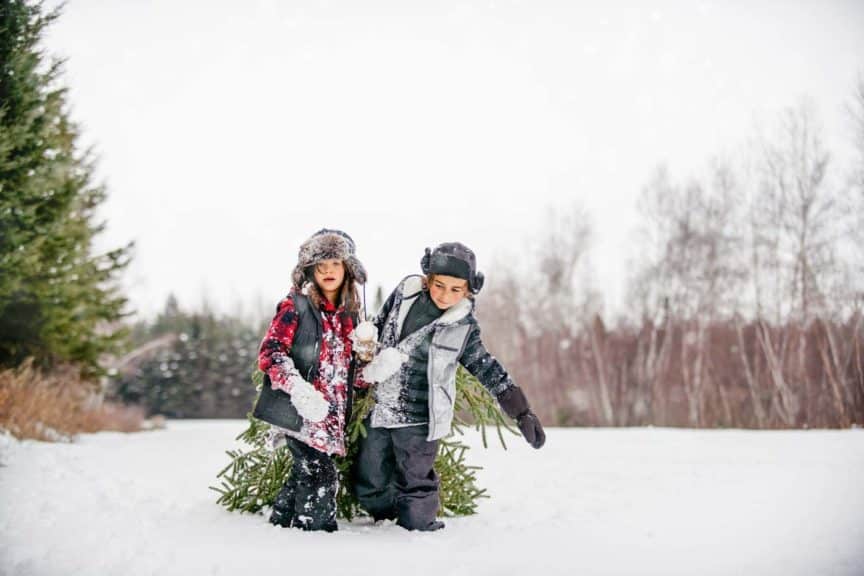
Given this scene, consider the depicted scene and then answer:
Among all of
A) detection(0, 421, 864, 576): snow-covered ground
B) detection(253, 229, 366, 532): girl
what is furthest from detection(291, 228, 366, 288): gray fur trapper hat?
detection(0, 421, 864, 576): snow-covered ground

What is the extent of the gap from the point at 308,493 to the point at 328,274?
46.0 inches

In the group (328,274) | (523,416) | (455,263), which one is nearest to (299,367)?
(328,274)

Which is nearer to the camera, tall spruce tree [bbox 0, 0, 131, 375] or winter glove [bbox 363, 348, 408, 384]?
winter glove [bbox 363, 348, 408, 384]

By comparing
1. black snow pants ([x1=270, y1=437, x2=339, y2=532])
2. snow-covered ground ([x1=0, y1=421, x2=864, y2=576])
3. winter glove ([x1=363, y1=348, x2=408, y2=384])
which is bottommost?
snow-covered ground ([x1=0, y1=421, x2=864, y2=576])

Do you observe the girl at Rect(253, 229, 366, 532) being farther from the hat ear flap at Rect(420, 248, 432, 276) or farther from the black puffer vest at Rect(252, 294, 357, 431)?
the hat ear flap at Rect(420, 248, 432, 276)

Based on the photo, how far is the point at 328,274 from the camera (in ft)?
11.1

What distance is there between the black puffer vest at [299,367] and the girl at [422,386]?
0.84ft

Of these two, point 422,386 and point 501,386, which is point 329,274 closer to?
point 422,386

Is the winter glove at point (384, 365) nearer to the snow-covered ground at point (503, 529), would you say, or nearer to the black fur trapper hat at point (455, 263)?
the black fur trapper hat at point (455, 263)

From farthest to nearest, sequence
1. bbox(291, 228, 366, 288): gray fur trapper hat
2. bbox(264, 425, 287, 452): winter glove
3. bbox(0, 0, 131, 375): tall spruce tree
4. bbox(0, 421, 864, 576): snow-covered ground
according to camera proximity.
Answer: bbox(0, 0, 131, 375): tall spruce tree < bbox(291, 228, 366, 288): gray fur trapper hat < bbox(264, 425, 287, 452): winter glove < bbox(0, 421, 864, 576): snow-covered ground

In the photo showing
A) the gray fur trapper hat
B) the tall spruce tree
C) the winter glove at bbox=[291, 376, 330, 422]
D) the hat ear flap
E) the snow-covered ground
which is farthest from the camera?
the tall spruce tree

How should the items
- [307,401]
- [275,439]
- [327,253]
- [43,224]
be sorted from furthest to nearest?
[43,224]
[327,253]
[275,439]
[307,401]

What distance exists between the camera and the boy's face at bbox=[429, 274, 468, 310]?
3.45 m

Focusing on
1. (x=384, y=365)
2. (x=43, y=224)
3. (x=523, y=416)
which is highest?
(x=43, y=224)
